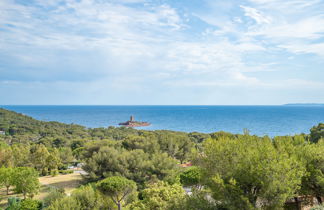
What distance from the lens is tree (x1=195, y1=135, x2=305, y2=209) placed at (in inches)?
327

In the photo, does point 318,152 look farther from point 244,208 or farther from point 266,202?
point 244,208

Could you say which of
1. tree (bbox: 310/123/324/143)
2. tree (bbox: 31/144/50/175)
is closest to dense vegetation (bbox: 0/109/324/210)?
tree (bbox: 31/144/50/175)

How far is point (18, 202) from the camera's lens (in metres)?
14.1

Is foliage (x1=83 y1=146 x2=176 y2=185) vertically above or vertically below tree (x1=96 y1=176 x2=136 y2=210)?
below

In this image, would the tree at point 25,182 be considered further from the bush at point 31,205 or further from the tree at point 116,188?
the tree at point 116,188

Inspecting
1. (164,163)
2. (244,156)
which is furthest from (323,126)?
(244,156)

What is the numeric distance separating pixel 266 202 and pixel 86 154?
2047 cm

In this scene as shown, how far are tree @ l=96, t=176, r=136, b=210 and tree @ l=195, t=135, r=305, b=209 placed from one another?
4372mm

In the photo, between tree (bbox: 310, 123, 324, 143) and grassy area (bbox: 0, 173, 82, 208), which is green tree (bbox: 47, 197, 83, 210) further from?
tree (bbox: 310, 123, 324, 143)

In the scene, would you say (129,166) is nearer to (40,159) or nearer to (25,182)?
(25,182)

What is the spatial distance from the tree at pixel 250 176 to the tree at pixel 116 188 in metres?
4.37

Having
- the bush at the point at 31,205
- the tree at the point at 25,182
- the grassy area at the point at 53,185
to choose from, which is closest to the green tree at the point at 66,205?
the bush at the point at 31,205

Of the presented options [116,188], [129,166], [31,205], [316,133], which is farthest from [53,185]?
[316,133]

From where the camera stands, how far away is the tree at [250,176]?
8.30 meters
